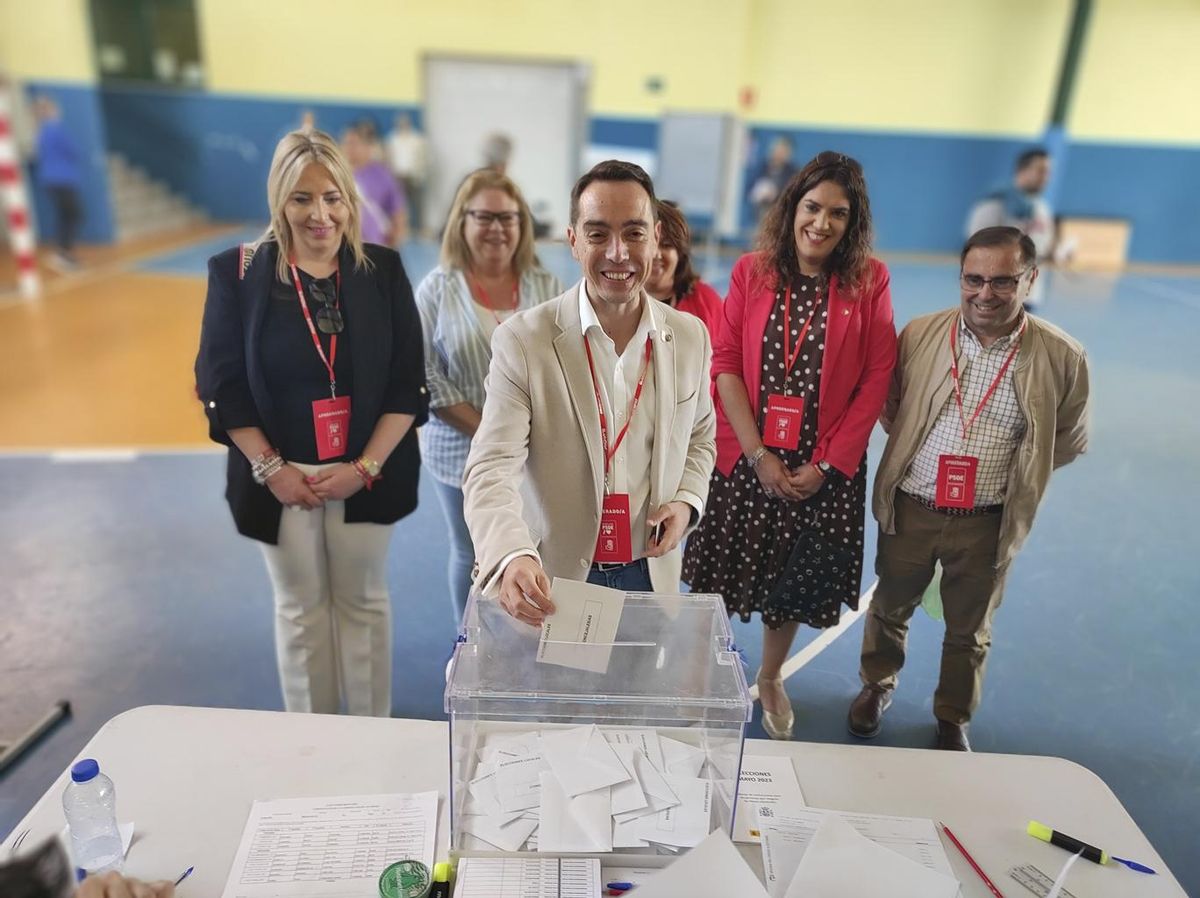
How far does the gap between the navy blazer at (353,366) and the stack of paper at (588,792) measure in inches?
38.9

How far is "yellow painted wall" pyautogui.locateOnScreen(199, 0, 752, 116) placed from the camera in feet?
37.2

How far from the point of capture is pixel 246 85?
11797 millimetres

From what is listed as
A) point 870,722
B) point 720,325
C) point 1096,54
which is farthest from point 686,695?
point 1096,54

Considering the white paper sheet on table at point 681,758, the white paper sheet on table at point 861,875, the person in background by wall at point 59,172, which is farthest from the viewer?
the person in background by wall at point 59,172

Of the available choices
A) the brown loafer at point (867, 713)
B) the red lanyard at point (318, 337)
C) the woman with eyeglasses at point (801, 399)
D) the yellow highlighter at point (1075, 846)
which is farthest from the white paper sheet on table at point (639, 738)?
the brown loafer at point (867, 713)

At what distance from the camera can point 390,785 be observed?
4.46ft

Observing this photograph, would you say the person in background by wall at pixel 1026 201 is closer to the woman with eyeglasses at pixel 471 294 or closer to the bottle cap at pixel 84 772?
the woman with eyeglasses at pixel 471 294

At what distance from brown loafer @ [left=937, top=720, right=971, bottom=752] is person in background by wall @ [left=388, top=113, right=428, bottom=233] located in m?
10.6

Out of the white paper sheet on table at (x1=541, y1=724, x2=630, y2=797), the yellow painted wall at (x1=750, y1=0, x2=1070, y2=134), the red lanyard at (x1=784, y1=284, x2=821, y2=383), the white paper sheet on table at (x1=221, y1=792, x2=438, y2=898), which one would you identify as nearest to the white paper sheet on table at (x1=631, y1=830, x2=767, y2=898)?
the white paper sheet on table at (x1=541, y1=724, x2=630, y2=797)

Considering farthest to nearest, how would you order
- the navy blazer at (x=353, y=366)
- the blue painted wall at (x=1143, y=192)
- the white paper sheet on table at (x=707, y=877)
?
the blue painted wall at (x=1143, y=192), the navy blazer at (x=353, y=366), the white paper sheet on table at (x=707, y=877)

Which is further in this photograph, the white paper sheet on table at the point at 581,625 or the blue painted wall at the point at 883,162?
the blue painted wall at the point at 883,162

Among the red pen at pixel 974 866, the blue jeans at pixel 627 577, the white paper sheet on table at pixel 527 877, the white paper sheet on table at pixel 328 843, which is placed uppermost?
the blue jeans at pixel 627 577

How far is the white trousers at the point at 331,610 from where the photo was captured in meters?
2.13

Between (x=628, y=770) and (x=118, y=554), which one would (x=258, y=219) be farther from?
(x=628, y=770)
